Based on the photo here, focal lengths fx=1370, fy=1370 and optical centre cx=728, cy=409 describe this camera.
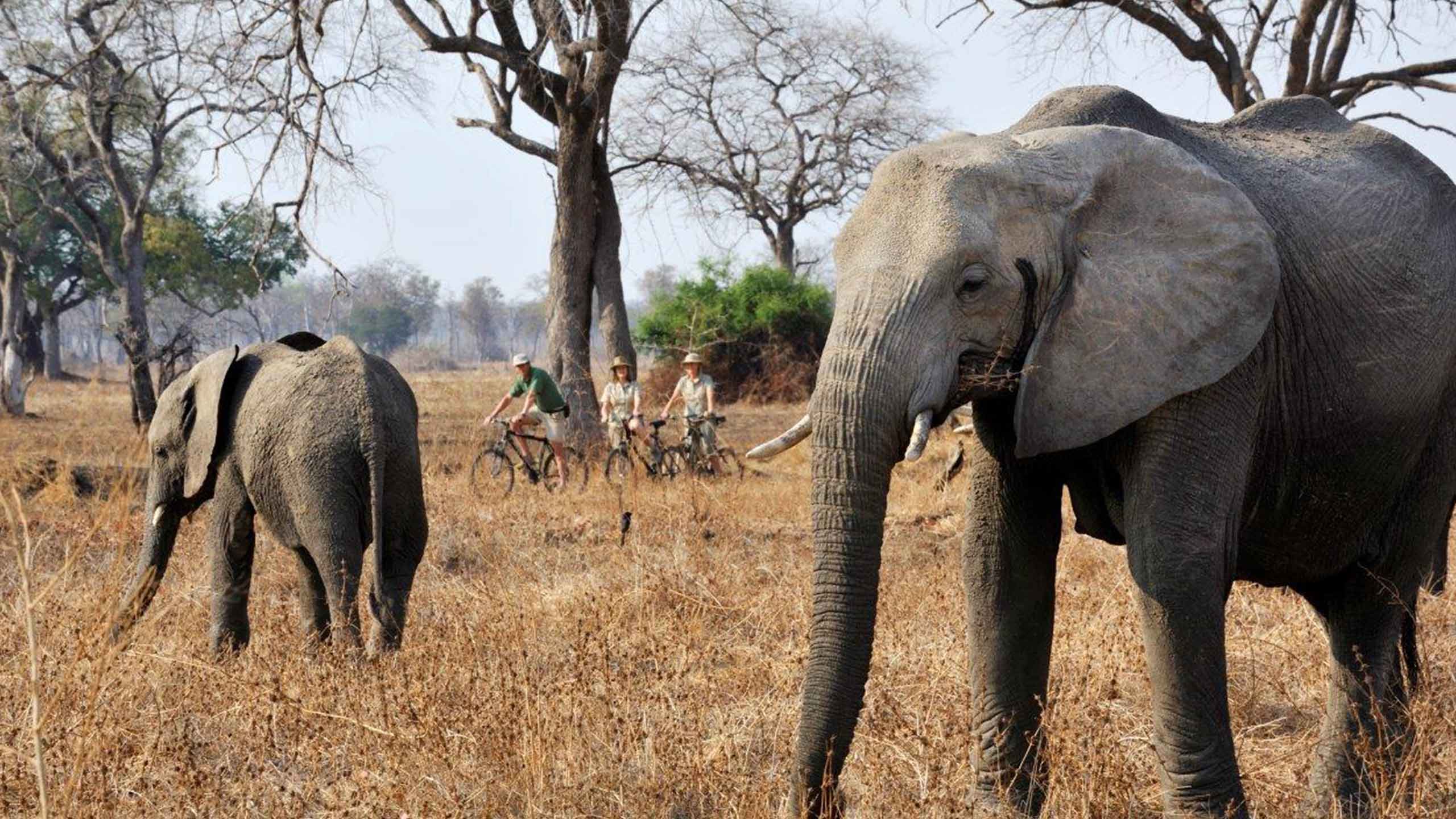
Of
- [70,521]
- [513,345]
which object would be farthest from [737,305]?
[513,345]

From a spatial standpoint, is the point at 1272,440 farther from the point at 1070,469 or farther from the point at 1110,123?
the point at 1110,123

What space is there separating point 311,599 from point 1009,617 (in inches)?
164

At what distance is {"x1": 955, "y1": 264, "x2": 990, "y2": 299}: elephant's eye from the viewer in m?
3.27

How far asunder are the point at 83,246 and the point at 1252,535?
4740cm

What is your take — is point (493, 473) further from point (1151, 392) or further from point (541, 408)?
point (1151, 392)

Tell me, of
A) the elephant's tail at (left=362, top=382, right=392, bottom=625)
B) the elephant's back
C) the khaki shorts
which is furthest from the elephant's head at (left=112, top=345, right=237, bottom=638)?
the khaki shorts

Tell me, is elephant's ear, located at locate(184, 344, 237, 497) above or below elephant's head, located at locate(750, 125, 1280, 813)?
below

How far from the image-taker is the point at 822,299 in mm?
30969

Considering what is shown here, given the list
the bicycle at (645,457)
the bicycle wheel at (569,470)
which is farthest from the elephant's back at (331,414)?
the bicycle at (645,457)

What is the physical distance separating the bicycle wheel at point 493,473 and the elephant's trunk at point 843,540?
32.8 ft

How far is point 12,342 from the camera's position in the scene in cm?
2762

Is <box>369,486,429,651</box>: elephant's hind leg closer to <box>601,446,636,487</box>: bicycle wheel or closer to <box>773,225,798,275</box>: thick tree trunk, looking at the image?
<box>601,446,636,487</box>: bicycle wheel

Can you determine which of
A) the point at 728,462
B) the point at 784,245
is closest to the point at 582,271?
the point at 728,462

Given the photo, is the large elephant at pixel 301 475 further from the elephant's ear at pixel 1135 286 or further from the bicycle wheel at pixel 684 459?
the bicycle wheel at pixel 684 459
